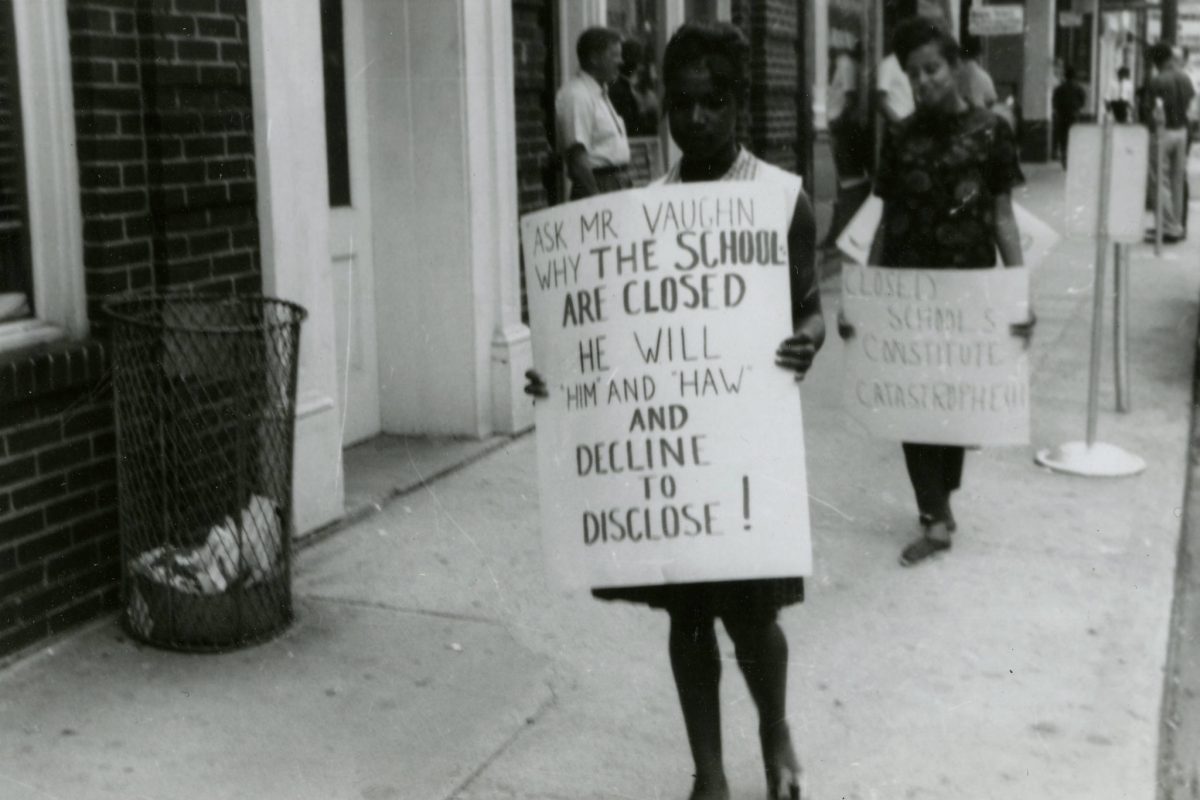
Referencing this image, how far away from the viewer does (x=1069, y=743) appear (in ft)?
12.9

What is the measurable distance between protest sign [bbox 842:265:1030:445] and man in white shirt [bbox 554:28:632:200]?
2143 millimetres

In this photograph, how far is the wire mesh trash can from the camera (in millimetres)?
4477

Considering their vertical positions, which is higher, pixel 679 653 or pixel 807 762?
pixel 679 653

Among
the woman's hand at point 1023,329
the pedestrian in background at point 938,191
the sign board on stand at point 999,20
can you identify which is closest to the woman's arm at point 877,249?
the pedestrian in background at point 938,191

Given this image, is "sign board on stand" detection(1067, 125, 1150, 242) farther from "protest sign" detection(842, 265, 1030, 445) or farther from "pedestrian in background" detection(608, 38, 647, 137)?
"pedestrian in background" detection(608, 38, 647, 137)

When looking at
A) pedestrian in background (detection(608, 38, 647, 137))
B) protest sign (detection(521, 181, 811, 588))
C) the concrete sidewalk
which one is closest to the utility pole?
pedestrian in background (detection(608, 38, 647, 137))

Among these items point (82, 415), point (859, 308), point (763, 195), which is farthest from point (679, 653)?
point (859, 308)

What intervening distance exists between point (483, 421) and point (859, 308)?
219cm

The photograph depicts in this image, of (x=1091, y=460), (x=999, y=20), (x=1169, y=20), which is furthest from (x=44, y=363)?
(x=1169, y=20)

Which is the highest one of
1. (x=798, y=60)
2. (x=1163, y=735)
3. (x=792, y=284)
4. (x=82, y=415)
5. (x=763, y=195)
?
(x=798, y=60)

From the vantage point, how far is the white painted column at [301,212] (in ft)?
17.5

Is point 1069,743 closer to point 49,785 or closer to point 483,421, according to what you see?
point 49,785

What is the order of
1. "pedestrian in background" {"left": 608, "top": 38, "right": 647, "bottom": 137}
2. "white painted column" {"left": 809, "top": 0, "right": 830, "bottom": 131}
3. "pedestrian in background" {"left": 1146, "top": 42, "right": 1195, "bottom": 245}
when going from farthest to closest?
1. "pedestrian in background" {"left": 1146, "top": 42, "right": 1195, "bottom": 245}
2. "white painted column" {"left": 809, "top": 0, "right": 830, "bottom": 131}
3. "pedestrian in background" {"left": 608, "top": 38, "right": 647, "bottom": 137}

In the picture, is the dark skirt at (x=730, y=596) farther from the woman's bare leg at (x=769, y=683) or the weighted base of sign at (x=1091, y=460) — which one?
the weighted base of sign at (x=1091, y=460)
